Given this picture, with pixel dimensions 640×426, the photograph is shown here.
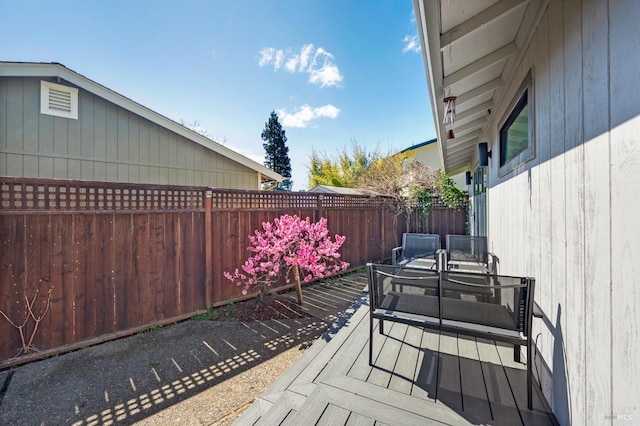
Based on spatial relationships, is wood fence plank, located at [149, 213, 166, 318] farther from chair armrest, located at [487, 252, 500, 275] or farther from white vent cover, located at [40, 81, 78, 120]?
chair armrest, located at [487, 252, 500, 275]

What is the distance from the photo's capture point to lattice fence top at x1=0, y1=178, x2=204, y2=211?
114 inches

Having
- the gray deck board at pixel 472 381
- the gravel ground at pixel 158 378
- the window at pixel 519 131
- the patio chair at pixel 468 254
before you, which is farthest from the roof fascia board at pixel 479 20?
the patio chair at pixel 468 254

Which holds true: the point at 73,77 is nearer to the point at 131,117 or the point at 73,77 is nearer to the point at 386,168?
the point at 131,117

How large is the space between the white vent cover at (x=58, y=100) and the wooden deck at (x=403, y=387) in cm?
652

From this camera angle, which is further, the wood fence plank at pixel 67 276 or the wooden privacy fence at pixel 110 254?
the wood fence plank at pixel 67 276

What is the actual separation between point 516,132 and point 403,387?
8.92 feet

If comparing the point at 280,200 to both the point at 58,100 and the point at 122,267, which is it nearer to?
the point at 122,267

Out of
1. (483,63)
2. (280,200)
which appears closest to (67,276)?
(280,200)

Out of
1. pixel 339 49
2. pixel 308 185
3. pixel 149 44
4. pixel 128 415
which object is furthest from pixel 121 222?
pixel 308 185

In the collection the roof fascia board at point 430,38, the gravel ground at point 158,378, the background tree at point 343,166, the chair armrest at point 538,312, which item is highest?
the background tree at point 343,166

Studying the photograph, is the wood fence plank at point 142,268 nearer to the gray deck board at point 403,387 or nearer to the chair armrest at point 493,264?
the gray deck board at point 403,387

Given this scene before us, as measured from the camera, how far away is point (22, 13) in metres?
4.80

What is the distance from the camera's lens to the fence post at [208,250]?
4.27 metres

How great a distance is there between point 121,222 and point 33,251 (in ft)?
2.76
